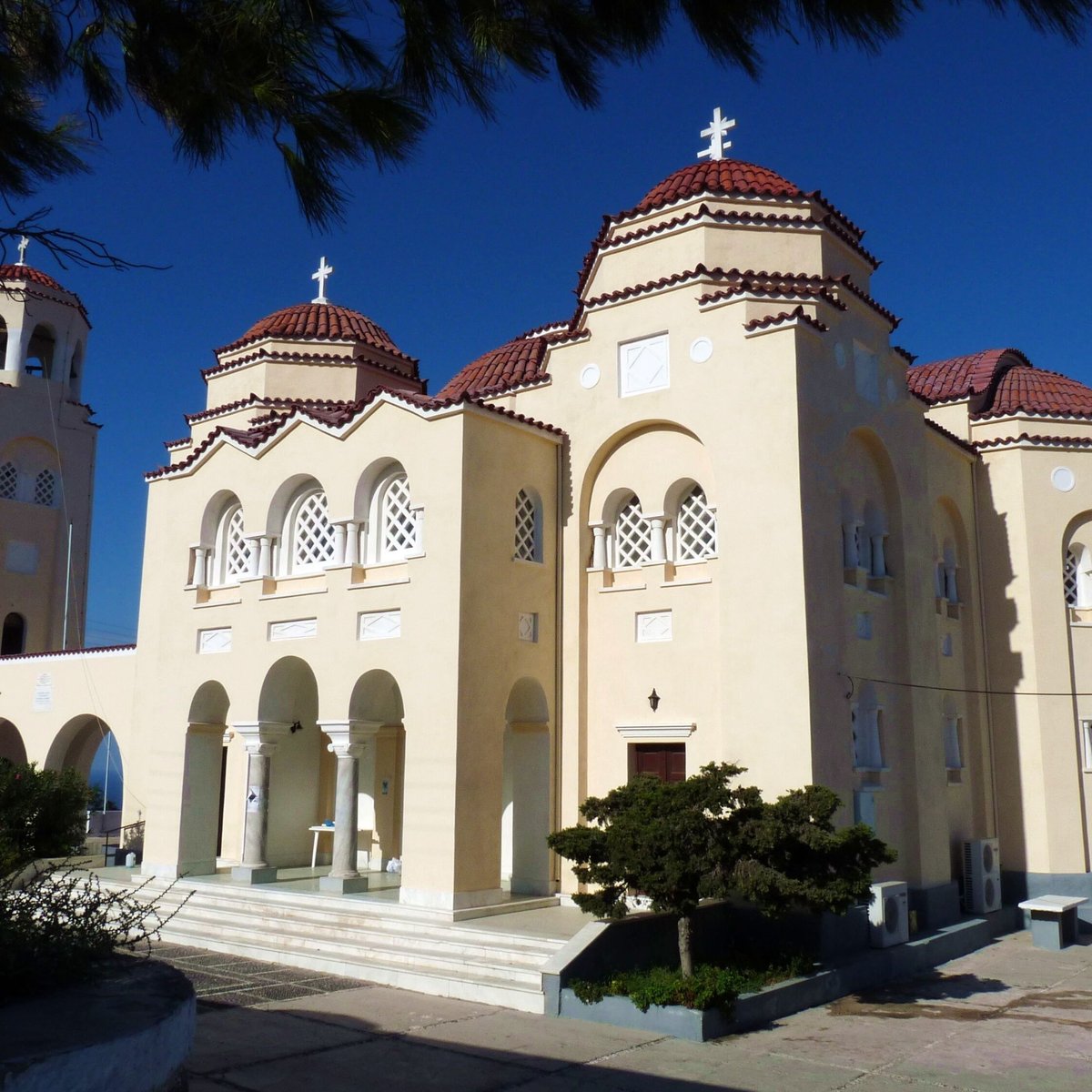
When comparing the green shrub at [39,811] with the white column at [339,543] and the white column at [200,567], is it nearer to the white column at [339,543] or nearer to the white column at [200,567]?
the white column at [200,567]

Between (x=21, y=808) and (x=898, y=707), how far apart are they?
1129 cm

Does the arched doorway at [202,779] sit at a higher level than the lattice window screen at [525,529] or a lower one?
lower

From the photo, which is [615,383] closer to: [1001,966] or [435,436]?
[435,436]

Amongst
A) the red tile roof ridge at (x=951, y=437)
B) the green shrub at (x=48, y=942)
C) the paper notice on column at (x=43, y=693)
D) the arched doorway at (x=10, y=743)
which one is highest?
the red tile roof ridge at (x=951, y=437)

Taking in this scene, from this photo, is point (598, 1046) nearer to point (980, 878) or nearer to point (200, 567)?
point (980, 878)

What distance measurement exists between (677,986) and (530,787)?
15.7 feet

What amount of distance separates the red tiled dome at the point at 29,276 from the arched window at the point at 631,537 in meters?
16.7

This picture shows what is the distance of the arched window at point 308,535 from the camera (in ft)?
50.6

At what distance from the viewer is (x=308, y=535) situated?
51.4 ft

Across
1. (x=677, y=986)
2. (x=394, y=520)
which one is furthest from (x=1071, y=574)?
(x=677, y=986)

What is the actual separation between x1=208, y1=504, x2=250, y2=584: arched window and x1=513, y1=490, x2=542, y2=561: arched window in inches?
174

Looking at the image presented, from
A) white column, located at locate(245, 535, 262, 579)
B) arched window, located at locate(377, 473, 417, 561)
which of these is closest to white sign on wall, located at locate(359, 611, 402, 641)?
arched window, located at locate(377, 473, 417, 561)

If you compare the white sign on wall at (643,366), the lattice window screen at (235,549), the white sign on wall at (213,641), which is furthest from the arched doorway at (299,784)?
the white sign on wall at (643,366)

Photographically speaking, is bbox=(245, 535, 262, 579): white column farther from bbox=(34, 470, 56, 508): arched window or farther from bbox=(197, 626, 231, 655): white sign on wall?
bbox=(34, 470, 56, 508): arched window
